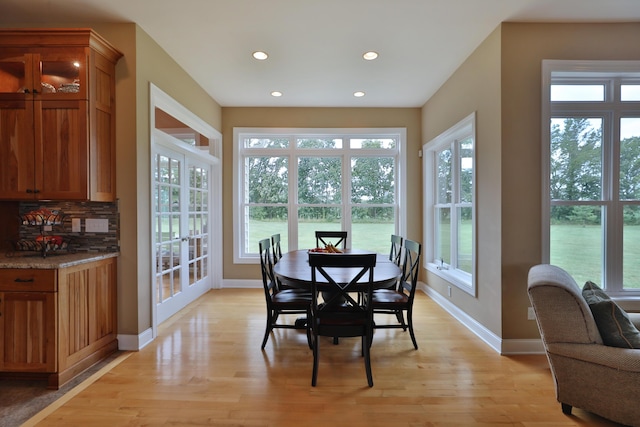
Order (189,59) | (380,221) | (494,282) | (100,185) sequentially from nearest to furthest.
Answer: (100,185), (494,282), (189,59), (380,221)

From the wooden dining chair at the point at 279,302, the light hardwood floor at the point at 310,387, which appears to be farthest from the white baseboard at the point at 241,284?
the wooden dining chair at the point at 279,302

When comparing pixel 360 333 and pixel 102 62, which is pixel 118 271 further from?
pixel 360 333

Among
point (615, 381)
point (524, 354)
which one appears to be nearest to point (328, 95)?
point (524, 354)

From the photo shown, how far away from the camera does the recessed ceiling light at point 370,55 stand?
3248 millimetres

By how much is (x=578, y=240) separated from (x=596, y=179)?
59 centimetres

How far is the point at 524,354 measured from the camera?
2.71 metres

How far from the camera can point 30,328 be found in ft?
7.18

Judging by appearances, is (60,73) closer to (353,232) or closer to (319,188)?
(319,188)

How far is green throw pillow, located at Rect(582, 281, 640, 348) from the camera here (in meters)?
1.79

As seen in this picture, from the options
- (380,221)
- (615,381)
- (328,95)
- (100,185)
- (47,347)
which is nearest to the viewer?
(615,381)

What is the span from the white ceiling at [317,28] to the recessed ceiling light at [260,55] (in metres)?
0.07

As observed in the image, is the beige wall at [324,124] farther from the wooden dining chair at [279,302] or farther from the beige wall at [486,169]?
the wooden dining chair at [279,302]

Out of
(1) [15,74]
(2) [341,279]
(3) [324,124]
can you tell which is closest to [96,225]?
(1) [15,74]

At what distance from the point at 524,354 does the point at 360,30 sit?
327cm
